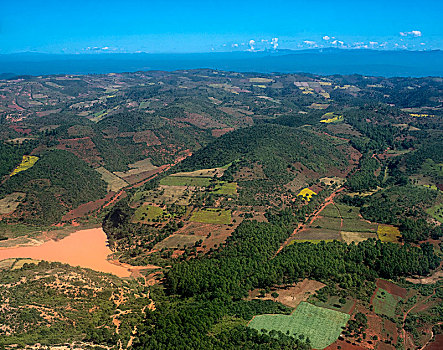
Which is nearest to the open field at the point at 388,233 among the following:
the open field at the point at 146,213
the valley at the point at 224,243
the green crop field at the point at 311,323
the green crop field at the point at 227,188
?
the valley at the point at 224,243

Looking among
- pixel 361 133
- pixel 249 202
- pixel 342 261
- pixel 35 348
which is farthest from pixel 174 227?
pixel 361 133

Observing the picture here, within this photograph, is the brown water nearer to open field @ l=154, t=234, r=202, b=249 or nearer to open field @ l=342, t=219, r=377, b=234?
open field @ l=154, t=234, r=202, b=249

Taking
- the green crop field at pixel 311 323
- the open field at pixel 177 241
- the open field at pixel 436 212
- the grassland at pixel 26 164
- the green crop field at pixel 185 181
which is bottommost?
the green crop field at pixel 311 323

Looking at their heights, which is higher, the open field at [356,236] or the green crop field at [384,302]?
the open field at [356,236]

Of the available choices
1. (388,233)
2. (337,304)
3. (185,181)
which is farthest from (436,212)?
(185,181)

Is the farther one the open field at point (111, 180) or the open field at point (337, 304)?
the open field at point (111, 180)

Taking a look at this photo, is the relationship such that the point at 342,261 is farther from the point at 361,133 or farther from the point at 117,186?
the point at 361,133

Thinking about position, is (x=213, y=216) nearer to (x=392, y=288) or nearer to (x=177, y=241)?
(x=177, y=241)

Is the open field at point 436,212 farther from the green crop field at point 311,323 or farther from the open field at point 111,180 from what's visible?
the open field at point 111,180
